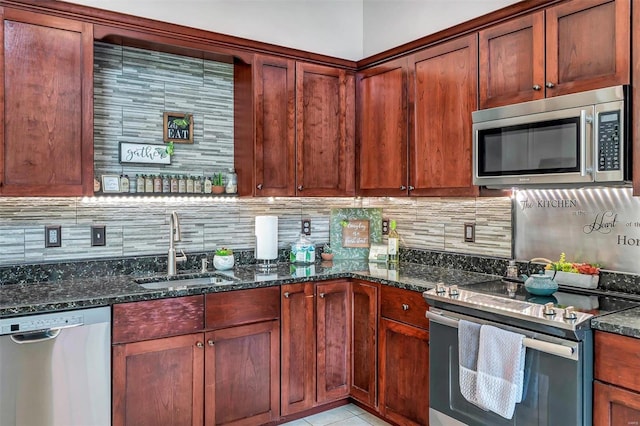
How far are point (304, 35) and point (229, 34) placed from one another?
0.60 metres

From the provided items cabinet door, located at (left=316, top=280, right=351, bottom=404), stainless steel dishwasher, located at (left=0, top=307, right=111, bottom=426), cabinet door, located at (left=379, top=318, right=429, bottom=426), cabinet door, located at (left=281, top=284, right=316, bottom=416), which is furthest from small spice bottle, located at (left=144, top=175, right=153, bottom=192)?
cabinet door, located at (left=379, top=318, right=429, bottom=426)

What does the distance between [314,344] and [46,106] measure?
1968 mm

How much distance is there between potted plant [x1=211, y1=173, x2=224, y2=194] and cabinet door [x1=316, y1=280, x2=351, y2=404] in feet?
2.91

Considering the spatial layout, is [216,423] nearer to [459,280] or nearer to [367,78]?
[459,280]

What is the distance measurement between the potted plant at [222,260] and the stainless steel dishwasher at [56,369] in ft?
3.04

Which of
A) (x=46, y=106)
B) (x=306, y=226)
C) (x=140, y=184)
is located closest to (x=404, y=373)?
(x=306, y=226)

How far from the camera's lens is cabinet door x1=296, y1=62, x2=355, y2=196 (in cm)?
323

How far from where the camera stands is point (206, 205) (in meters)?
3.17

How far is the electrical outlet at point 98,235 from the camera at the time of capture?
9.09 feet

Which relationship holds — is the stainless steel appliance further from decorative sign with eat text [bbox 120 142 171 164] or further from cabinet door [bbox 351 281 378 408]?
decorative sign with eat text [bbox 120 142 171 164]

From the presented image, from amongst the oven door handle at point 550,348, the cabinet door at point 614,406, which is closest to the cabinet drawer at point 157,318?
the oven door handle at point 550,348

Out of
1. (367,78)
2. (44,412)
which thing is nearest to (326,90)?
(367,78)

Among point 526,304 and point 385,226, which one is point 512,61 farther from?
point 385,226

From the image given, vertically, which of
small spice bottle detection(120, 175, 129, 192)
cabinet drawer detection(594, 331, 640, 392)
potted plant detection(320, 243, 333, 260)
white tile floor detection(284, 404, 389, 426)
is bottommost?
white tile floor detection(284, 404, 389, 426)
